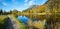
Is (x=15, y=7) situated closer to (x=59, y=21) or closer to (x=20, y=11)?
(x=20, y=11)

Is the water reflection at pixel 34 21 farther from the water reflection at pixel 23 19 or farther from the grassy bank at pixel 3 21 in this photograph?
the grassy bank at pixel 3 21

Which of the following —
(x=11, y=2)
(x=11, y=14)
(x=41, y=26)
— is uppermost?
(x=11, y=2)

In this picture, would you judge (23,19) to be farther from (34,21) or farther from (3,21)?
(3,21)

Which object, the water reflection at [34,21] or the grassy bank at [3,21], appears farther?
the water reflection at [34,21]

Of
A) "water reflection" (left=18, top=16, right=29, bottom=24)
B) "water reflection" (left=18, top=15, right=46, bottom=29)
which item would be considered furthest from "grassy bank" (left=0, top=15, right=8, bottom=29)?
"water reflection" (left=18, top=15, right=46, bottom=29)

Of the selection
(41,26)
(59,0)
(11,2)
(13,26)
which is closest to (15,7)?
(11,2)

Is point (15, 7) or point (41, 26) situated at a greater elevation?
point (15, 7)

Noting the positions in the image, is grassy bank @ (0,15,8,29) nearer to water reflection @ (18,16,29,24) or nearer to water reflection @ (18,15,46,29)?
water reflection @ (18,16,29,24)

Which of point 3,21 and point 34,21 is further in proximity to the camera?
point 34,21

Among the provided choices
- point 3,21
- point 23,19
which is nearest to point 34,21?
point 23,19

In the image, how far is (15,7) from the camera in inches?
141

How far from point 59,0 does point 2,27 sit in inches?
44.9

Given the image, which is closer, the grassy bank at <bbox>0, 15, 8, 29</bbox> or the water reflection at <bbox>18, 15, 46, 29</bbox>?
the grassy bank at <bbox>0, 15, 8, 29</bbox>

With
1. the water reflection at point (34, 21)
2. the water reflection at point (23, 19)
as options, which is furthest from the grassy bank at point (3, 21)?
the water reflection at point (34, 21)
